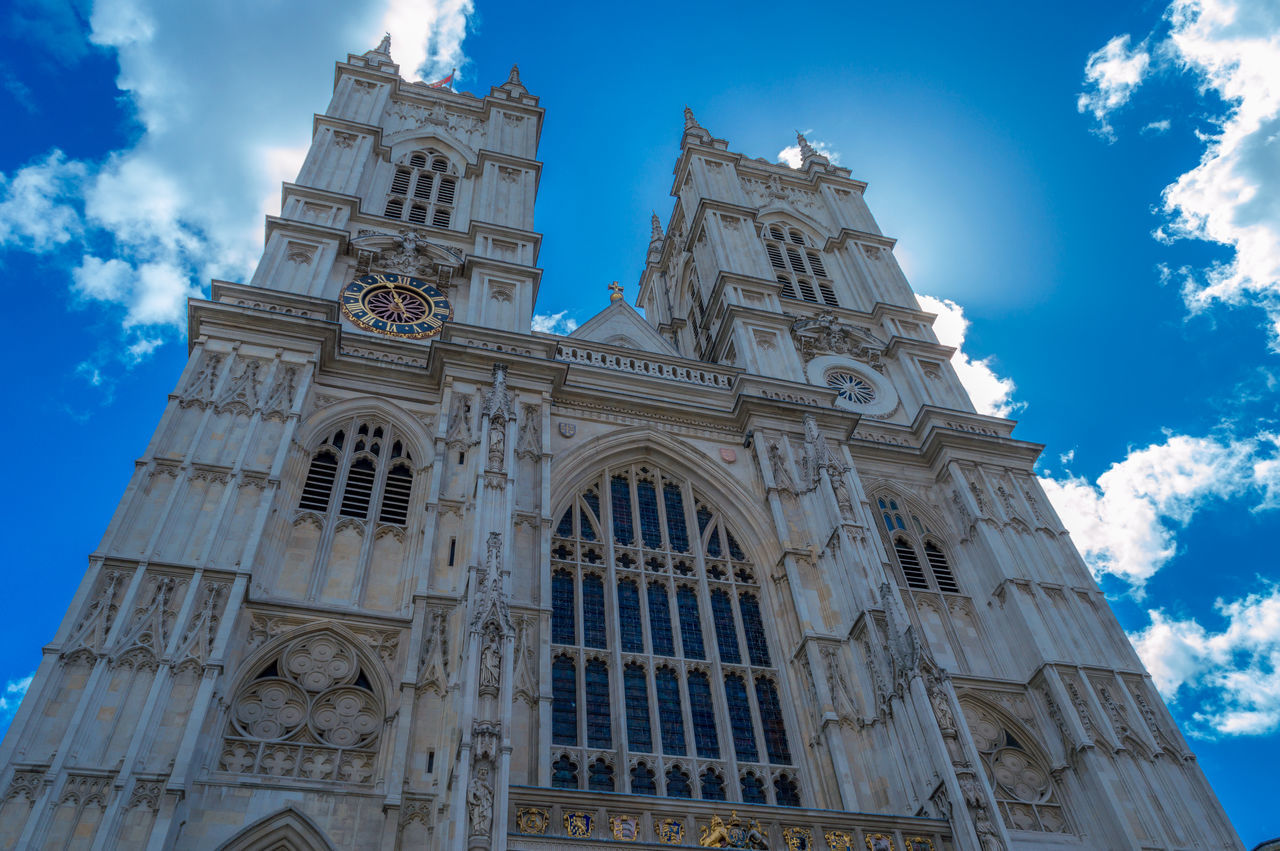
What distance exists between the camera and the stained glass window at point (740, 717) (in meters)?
17.9

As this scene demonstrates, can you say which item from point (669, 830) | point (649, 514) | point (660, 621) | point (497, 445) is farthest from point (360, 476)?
point (669, 830)

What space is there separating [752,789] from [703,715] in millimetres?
1540

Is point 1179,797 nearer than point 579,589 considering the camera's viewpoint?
Yes

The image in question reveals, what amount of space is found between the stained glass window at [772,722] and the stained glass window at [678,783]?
1.75 m

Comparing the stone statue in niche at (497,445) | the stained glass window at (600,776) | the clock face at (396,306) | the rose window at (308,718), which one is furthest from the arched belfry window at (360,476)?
the stained glass window at (600,776)

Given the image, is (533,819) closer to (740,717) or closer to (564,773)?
(564,773)

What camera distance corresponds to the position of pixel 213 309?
70.5 ft

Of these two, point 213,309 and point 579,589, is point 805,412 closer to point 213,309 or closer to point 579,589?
point 579,589

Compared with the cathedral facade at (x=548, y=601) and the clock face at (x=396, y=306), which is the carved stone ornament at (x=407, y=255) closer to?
the cathedral facade at (x=548, y=601)

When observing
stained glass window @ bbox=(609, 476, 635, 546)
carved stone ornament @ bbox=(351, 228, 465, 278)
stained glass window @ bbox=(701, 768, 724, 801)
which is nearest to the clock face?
carved stone ornament @ bbox=(351, 228, 465, 278)

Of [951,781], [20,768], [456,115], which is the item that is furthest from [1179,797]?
[456,115]

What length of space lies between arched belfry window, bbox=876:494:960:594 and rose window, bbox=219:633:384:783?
465 inches

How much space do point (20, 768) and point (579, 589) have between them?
9.40 m

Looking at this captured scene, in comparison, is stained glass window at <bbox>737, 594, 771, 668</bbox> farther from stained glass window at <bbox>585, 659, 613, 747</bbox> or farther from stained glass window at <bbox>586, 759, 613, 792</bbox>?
stained glass window at <bbox>586, 759, 613, 792</bbox>
